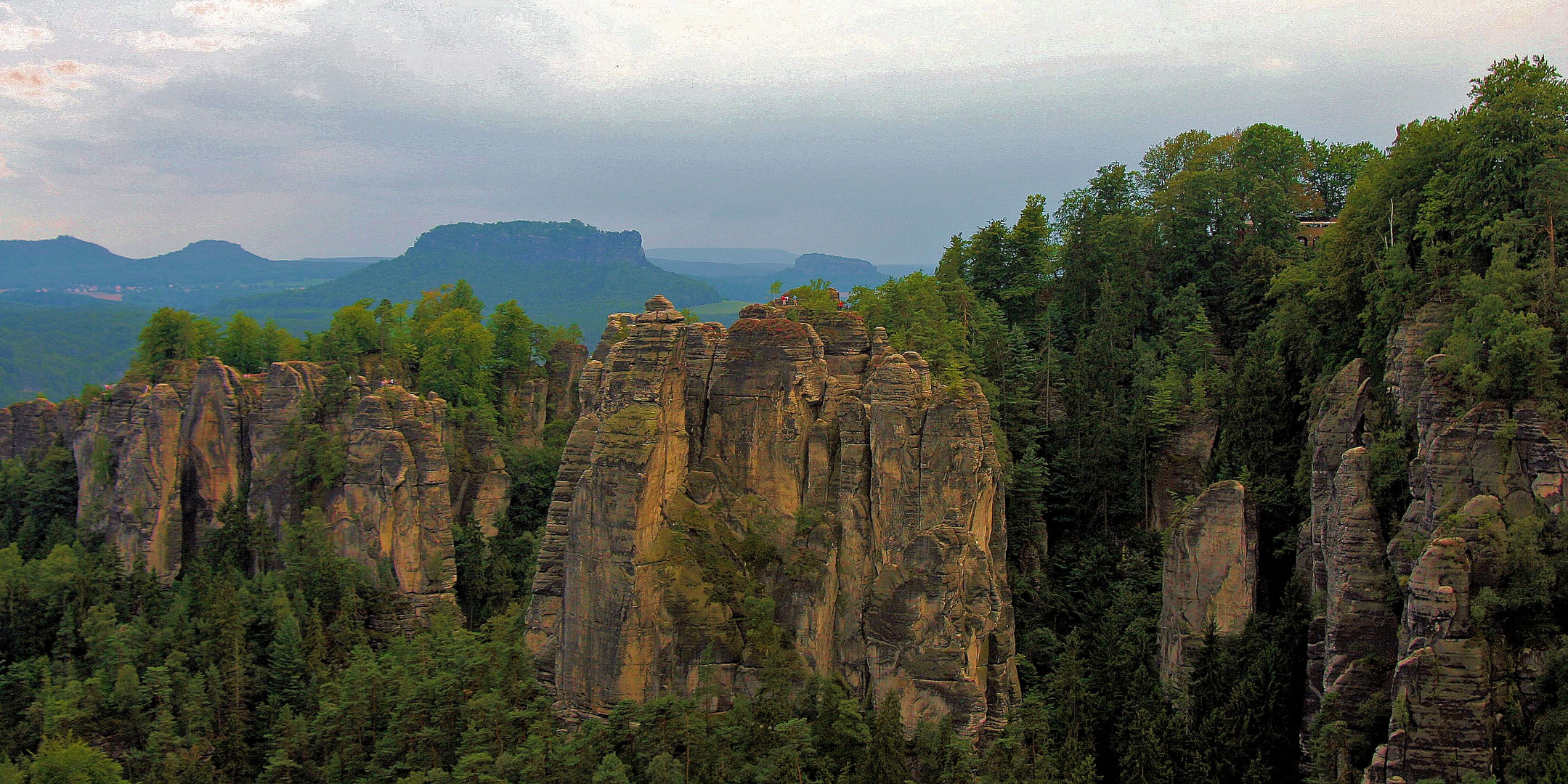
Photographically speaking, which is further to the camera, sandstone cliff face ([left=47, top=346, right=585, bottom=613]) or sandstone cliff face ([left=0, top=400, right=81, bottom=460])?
sandstone cliff face ([left=0, top=400, right=81, bottom=460])

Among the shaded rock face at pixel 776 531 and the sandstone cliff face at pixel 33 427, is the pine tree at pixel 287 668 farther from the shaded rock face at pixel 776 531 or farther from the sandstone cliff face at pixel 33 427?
the sandstone cliff face at pixel 33 427

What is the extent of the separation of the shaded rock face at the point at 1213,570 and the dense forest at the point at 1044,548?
0.70 m

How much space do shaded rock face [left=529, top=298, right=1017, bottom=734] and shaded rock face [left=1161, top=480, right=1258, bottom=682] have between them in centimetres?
554

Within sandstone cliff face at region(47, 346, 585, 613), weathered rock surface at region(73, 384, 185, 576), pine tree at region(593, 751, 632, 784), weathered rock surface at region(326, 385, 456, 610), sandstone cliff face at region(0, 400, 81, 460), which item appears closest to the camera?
pine tree at region(593, 751, 632, 784)

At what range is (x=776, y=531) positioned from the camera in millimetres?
32188

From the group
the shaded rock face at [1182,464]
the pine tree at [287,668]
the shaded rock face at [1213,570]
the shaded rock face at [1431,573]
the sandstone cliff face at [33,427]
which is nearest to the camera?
the shaded rock face at [1431,573]

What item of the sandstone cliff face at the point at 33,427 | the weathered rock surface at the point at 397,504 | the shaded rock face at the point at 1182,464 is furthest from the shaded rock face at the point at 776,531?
the sandstone cliff face at the point at 33,427

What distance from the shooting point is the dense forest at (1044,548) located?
2841cm

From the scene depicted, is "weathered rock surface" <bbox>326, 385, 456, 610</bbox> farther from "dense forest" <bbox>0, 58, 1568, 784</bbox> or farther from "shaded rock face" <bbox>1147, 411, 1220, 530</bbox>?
"shaded rock face" <bbox>1147, 411, 1220, 530</bbox>

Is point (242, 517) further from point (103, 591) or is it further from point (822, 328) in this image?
point (822, 328)

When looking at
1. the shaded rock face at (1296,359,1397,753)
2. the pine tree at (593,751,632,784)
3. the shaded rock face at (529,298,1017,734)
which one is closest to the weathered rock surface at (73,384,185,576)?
the shaded rock face at (529,298,1017,734)

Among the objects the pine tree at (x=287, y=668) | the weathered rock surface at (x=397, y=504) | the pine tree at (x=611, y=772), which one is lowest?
the pine tree at (x=287, y=668)

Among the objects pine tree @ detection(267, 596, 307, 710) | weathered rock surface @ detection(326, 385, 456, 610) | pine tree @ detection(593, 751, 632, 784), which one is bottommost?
pine tree @ detection(267, 596, 307, 710)

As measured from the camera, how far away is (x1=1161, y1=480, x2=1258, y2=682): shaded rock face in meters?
32.6
